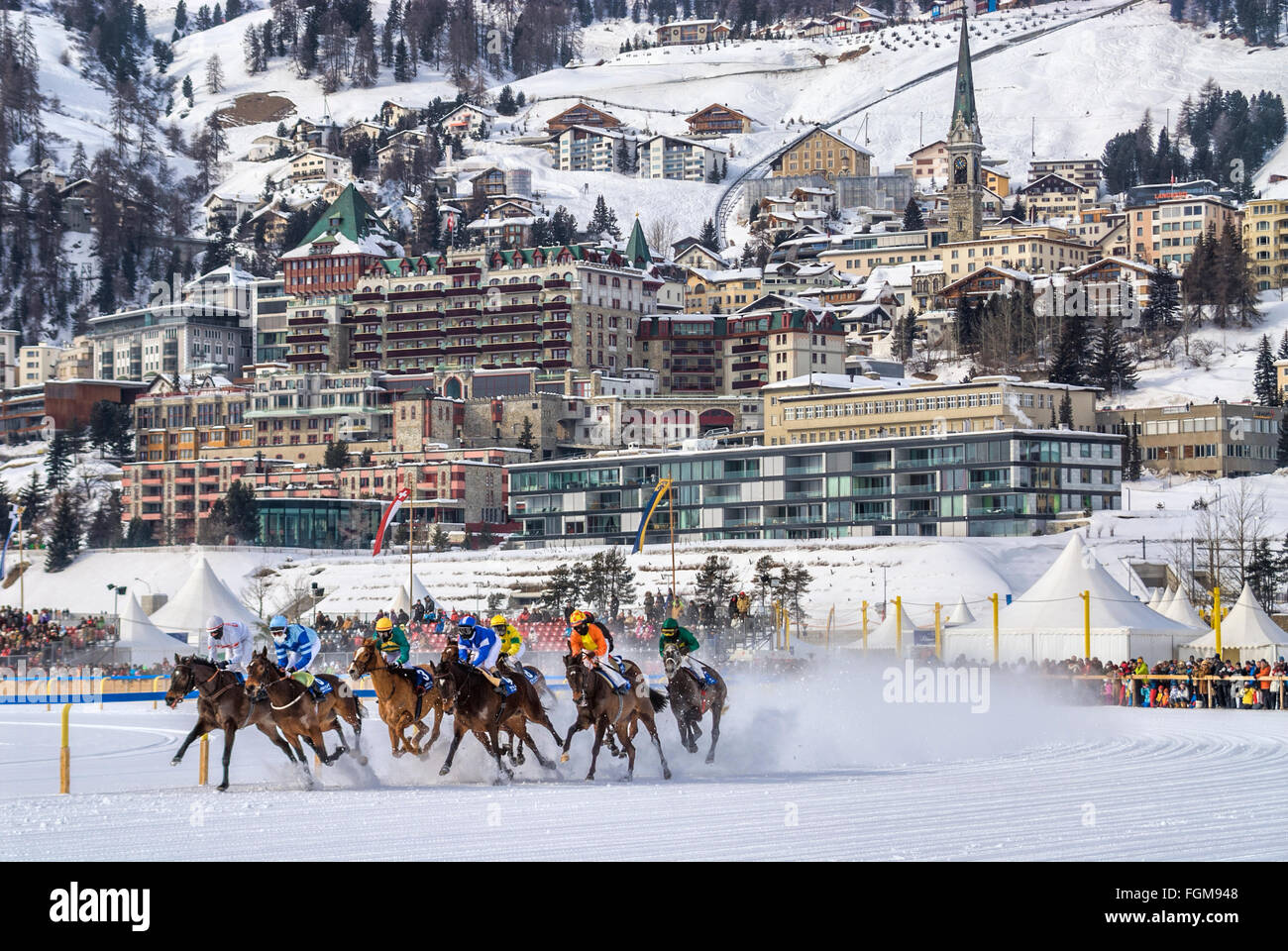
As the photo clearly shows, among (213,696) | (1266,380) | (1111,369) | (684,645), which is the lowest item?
(213,696)

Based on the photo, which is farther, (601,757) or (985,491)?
(985,491)

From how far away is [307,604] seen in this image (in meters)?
90.3

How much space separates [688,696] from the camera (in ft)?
87.4

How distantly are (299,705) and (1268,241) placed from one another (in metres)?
184

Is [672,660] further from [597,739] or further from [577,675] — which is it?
[577,675]

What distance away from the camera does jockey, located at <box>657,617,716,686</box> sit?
26.6 meters

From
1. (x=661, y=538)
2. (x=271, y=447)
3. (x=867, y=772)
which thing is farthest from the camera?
(x=271, y=447)

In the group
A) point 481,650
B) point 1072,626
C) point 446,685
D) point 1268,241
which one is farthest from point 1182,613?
point 1268,241

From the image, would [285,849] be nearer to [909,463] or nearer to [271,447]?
[909,463]

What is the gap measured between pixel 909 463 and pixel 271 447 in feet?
227

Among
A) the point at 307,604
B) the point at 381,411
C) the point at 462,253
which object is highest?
the point at 462,253

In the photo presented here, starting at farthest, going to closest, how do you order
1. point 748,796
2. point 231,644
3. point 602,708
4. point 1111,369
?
point 1111,369 → point 602,708 → point 231,644 → point 748,796

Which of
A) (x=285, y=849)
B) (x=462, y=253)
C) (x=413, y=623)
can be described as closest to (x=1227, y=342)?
(x=462, y=253)

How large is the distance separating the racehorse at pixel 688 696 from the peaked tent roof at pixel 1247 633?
27.9 meters
